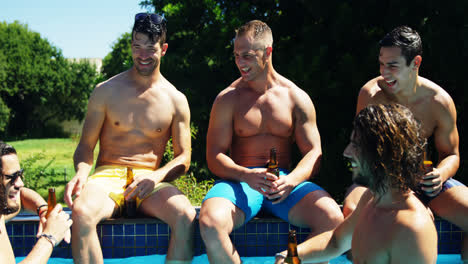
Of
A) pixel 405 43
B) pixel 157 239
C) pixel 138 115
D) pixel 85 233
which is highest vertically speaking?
pixel 405 43

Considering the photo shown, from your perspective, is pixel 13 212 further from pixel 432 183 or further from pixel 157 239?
pixel 432 183

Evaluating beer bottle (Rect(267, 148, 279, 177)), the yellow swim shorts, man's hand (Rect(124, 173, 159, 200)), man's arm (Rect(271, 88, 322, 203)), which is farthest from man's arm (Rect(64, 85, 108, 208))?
man's arm (Rect(271, 88, 322, 203))

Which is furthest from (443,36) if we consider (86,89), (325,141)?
(86,89)

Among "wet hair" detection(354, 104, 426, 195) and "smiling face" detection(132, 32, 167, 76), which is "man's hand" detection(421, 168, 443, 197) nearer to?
"wet hair" detection(354, 104, 426, 195)

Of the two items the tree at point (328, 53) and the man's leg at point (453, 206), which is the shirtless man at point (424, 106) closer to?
the man's leg at point (453, 206)

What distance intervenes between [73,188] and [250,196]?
4.65 feet

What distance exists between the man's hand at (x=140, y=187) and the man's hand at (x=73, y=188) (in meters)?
0.36

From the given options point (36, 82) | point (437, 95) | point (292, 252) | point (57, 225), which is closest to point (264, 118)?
point (437, 95)

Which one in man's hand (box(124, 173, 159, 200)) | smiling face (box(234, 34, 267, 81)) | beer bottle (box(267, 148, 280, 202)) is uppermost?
smiling face (box(234, 34, 267, 81))

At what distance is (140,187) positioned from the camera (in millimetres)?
4113

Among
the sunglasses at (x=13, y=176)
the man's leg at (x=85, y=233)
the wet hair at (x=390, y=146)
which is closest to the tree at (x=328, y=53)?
the man's leg at (x=85, y=233)

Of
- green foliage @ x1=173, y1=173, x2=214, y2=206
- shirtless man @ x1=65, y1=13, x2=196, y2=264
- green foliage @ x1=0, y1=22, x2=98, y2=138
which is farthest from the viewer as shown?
green foliage @ x1=0, y1=22, x2=98, y2=138

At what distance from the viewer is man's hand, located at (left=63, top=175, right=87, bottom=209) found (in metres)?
3.98

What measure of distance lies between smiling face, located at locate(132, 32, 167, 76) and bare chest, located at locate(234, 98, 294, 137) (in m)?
0.84
